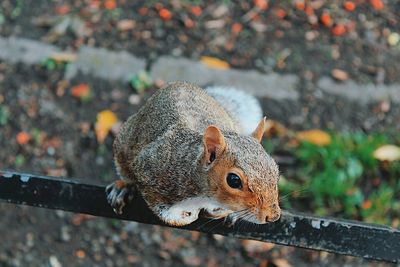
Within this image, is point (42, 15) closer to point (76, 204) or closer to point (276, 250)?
point (276, 250)

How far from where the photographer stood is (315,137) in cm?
308

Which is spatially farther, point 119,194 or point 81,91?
point 81,91

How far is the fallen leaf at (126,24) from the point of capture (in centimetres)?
362

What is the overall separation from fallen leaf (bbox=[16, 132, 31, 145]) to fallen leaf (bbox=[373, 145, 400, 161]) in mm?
1559

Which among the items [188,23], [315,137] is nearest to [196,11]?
[188,23]

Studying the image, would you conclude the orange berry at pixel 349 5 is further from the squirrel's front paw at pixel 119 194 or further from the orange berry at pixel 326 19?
the squirrel's front paw at pixel 119 194

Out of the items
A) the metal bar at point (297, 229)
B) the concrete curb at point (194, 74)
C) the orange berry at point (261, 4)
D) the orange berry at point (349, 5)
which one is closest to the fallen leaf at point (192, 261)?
the concrete curb at point (194, 74)

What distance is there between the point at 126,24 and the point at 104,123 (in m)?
0.73

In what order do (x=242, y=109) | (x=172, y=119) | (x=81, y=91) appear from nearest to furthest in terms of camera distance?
(x=172, y=119)
(x=242, y=109)
(x=81, y=91)

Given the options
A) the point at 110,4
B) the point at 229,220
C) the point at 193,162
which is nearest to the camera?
the point at 193,162

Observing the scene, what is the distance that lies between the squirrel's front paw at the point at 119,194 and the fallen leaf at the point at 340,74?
176 centimetres

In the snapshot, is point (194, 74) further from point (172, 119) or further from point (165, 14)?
point (172, 119)

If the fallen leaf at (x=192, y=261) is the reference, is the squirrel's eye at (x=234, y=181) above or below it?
above

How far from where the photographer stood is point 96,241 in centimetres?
283
